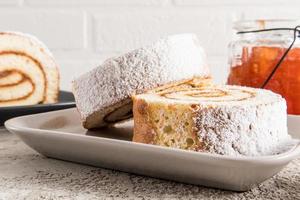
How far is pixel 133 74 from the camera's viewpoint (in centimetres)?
79

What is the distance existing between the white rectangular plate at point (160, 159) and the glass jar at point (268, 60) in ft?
1.37

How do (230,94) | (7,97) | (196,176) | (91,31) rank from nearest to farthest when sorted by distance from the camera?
(196,176) → (230,94) → (7,97) → (91,31)

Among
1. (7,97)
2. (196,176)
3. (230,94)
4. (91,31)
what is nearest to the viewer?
(196,176)

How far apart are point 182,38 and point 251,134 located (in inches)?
9.5

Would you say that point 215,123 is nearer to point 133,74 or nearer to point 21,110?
point 133,74

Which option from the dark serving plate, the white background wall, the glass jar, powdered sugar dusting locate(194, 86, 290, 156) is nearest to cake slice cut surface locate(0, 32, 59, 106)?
the dark serving plate

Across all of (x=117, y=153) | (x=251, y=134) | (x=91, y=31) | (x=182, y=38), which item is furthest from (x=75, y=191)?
(x=91, y=31)

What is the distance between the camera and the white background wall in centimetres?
172

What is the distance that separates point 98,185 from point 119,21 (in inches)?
45.2

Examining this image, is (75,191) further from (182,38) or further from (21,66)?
(21,66)

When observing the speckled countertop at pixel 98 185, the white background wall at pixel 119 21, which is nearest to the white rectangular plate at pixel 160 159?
the speckled countertop at pixel 98 185

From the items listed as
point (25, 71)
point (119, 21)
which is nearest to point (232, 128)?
point (25, 71)

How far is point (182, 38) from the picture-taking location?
85 centimetres

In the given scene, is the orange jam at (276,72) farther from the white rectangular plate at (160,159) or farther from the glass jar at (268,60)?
the white rectangular plate at (160,159)
